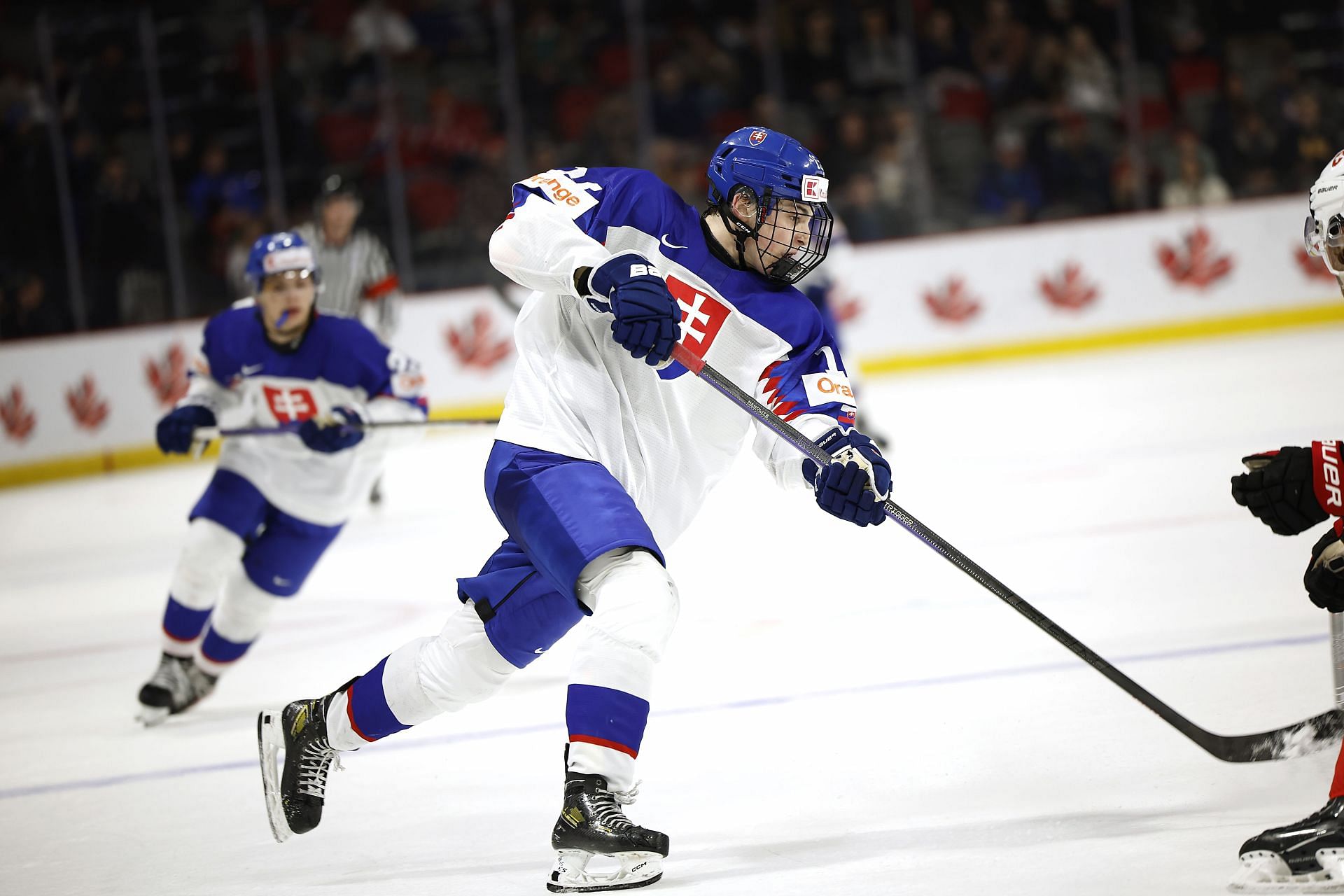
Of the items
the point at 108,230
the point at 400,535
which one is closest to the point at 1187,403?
the point at 400,535

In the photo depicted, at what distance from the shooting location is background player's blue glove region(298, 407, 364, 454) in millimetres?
4023

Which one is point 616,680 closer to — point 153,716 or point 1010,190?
point 153,716

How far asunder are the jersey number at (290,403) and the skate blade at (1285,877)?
2.85 meters

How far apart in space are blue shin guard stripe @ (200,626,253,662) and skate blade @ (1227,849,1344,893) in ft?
8.91

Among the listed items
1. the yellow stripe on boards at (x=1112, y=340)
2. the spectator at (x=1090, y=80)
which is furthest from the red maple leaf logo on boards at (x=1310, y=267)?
the spectator at (x=1090, y=80)

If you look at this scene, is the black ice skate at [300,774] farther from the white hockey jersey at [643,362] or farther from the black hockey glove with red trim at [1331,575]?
the black hockey glove with red trim at [1331,575]

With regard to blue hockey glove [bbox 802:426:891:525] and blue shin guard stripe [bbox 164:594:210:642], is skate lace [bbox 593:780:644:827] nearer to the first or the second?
blue hockey glove [bbox 802:426:891:525]

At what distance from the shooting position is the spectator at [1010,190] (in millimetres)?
10531

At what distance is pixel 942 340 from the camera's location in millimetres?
10281

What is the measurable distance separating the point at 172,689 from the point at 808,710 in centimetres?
167

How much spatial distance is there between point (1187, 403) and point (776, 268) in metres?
5.52

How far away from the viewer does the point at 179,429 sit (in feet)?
13.2

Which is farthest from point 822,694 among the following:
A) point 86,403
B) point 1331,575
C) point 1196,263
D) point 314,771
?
point 1196,263

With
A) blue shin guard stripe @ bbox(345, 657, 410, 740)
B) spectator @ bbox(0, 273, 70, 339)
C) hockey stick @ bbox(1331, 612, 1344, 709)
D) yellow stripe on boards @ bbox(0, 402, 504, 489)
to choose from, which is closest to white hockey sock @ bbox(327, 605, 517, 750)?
blue shin guard stripe @ bbox(345, 657, 410, 740)
